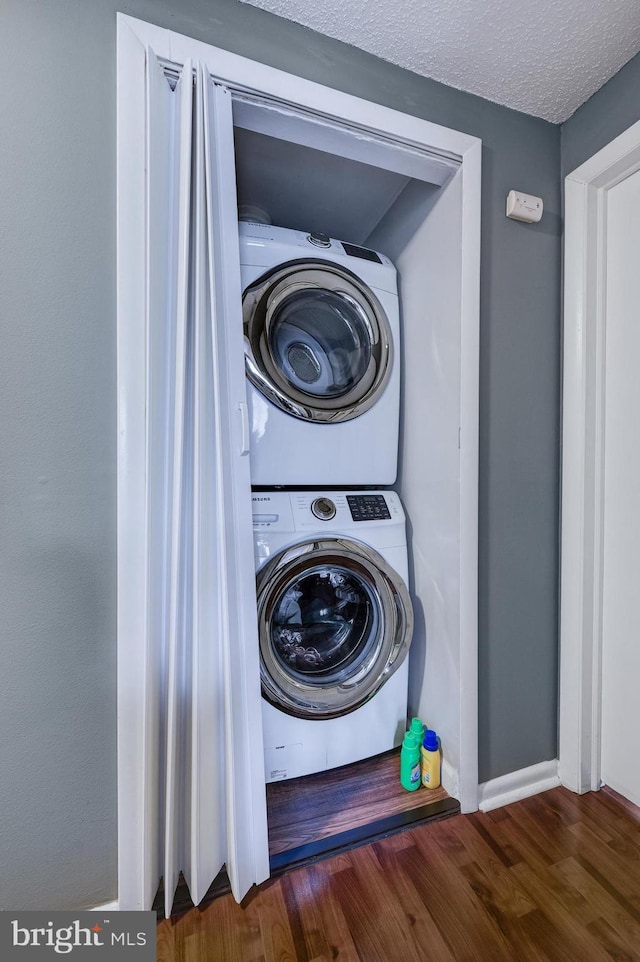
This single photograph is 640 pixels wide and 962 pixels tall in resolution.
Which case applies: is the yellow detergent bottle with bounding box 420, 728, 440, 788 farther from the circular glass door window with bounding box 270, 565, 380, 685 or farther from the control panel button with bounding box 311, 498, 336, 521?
the control panel button with bounding box 311, 498, 336, 521

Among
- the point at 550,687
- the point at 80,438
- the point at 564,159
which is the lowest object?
the point at 550,687

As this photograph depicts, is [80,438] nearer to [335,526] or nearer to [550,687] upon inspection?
[335,526]

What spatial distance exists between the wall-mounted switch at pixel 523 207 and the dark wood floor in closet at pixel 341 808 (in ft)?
6.35

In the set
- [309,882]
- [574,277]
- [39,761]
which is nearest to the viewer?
[39,761]

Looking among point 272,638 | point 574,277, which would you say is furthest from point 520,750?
point 574,277

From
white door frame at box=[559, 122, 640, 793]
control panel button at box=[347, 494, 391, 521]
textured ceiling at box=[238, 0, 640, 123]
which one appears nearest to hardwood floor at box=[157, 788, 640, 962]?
white door frame at box=[559, 122, 640, 793]

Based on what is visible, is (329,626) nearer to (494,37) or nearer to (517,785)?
(517,785)

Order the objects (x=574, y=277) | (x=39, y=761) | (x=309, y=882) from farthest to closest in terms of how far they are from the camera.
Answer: (x=574, y=277)
(x=309, y=882)
(x=39, y=761)

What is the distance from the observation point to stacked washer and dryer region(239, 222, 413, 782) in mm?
1364

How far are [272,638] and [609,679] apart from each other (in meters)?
1.16

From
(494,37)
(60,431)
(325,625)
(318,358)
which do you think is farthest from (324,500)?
(494,37)

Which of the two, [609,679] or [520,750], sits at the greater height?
[609,679]

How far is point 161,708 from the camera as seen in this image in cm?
99

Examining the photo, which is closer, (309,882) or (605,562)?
(309,882)
